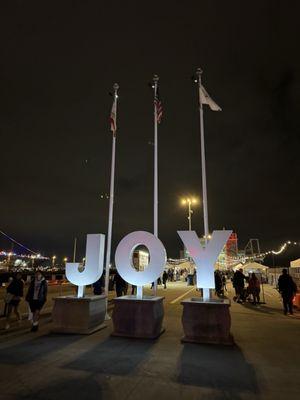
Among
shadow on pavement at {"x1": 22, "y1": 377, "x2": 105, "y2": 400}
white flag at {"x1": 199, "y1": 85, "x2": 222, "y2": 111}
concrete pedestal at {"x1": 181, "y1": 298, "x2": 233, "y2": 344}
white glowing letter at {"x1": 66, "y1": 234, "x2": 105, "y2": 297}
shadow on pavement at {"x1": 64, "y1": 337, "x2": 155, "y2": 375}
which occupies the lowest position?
shadow on pavement at {"x1": 22, "y1": 377, "x2": 105, "y2": 400}

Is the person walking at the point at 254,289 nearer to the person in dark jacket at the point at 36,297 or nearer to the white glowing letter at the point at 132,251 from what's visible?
the white glowing letter at the point at 132,251

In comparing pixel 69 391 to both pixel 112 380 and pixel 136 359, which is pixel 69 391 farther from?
pixel 136 359

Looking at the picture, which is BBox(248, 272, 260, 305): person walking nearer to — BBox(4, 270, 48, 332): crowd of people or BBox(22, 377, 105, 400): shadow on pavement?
BBox(4, 270, 48, 332): crowd of people

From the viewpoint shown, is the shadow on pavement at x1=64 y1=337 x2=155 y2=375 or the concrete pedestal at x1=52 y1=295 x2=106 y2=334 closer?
the shadow on pavement at x1=64 y1=337 x2=155 y2=375

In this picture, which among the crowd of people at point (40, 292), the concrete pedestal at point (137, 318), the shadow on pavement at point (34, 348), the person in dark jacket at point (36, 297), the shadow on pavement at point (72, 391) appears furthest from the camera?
the crowd of people at point (40, 292)

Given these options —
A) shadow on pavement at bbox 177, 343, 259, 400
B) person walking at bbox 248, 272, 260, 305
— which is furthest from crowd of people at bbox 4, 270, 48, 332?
person walking at bbox 248, 272, 260, 305

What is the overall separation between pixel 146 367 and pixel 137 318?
9.25 feet

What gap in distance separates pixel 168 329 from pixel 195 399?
5264mm

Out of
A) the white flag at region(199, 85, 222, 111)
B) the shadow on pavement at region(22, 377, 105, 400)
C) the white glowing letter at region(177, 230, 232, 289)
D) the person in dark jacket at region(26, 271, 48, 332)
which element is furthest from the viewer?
the white flag at region(199, 85, 222, 111)

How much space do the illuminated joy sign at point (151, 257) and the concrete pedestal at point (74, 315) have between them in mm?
772

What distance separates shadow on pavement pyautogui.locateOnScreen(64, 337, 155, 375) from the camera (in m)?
5.87

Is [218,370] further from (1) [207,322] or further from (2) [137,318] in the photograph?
(2) [137,318]

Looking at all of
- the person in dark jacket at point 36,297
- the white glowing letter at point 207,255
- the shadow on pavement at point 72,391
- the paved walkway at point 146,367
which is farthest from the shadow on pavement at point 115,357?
the person in dark jacket at point 36,297

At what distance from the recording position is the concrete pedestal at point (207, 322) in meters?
8.03
